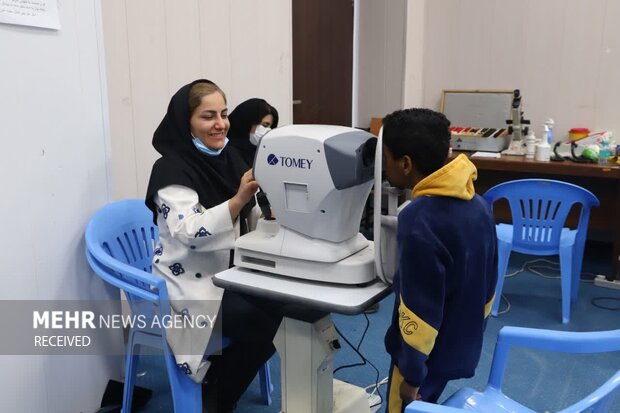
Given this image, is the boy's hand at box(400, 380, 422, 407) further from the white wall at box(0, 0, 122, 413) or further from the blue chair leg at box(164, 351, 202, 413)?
the white wall at box(0, 0, 122, 413)

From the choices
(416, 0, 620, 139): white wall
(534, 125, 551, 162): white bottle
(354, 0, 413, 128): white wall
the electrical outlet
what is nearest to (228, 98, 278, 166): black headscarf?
(534, 125, 551, 162): white bottle

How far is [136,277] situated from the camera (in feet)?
5.06

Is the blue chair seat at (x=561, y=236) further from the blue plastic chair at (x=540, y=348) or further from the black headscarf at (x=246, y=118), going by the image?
the blue plastic chair at (x=540, y=348)

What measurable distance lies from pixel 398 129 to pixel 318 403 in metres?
0.79

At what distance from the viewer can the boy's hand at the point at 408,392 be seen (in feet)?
4.20

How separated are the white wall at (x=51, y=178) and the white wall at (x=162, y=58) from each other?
323mm

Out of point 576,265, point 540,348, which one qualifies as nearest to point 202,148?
point 540,348

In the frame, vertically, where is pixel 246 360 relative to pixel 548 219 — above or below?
below

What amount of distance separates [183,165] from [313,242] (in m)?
0.52

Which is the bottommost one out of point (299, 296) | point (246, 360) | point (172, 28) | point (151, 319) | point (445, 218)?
point (246, 360)

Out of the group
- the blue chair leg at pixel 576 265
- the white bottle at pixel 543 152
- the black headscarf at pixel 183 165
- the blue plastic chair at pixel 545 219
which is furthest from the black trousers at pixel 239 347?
the white bottle at pixel 543 152

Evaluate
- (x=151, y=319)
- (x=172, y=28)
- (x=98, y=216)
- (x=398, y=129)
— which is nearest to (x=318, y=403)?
(x=151, y=319)

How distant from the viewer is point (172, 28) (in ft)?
7.45

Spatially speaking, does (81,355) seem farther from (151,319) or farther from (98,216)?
(98,216)
